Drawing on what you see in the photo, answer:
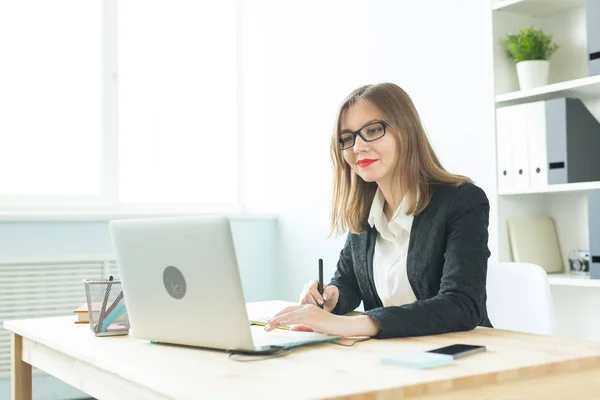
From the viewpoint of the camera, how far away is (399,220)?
1.83m

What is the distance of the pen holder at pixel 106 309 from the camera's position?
1.64 m

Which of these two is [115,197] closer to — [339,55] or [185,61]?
[185,61]

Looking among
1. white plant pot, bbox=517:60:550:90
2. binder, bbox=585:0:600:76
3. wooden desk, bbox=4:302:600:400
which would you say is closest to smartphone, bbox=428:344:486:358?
wooden desk, bbox=4:302:600:400

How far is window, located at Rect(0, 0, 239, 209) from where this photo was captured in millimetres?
3693

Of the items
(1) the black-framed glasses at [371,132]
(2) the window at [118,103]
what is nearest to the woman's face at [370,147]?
(1) the black-framed glasses at [371,132]

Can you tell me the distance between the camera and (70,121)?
12.5 ft

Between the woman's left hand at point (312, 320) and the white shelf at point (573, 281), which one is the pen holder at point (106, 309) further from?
the white shelf at point (573, 281)

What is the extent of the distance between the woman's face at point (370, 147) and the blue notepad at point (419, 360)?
0.69 meters

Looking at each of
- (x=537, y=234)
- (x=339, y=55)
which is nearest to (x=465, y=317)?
(x=537, y=234)

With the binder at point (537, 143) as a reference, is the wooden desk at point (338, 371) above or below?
below

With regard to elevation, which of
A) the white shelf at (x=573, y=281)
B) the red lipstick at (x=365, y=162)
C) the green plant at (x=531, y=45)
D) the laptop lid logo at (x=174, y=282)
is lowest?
the white shelf at (x=573, y=281)

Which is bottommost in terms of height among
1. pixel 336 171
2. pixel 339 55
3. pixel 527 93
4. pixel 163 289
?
pixel 163 289

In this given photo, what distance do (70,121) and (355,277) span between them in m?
2.31

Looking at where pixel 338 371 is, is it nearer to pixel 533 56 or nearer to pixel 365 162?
pixel 365 162
